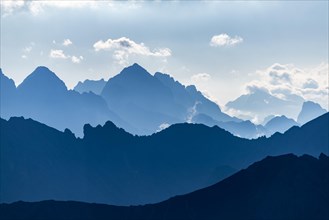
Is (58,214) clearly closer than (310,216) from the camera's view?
No

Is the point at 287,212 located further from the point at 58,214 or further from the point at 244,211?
the point at 58,214

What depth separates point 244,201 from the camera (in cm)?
16212

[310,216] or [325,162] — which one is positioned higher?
[325,162]

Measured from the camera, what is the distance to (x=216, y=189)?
167m

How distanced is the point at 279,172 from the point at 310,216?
21.7 meters

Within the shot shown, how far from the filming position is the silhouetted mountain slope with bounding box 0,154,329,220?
6112 inches

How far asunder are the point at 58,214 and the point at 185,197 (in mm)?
41461

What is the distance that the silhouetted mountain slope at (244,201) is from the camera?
15525cm

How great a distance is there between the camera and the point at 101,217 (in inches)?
6422

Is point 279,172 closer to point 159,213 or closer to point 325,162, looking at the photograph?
point 325,162

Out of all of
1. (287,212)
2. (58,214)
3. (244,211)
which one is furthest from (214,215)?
(58,214)

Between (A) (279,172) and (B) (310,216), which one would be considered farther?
(A) (279,172)

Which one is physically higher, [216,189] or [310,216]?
[216,189]

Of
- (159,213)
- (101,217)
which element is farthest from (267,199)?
(101,217)
